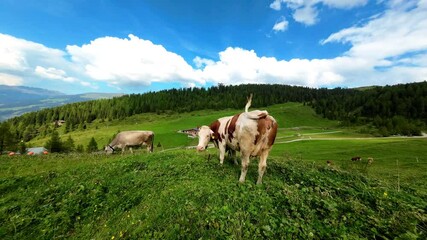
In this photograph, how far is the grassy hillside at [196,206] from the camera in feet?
20.4

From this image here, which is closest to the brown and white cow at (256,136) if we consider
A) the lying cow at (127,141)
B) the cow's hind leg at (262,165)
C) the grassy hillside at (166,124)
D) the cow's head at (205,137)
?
the cow's hind leg at (262,165)

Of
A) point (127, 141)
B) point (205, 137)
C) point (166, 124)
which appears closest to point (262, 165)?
point (205, 137)

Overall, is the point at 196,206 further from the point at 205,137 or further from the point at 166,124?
the point at 166,124

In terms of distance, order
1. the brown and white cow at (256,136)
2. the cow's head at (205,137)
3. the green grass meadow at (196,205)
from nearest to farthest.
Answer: the green grass meadow at (196,205) → the brown and white cow at (256,136) → the cow's head at (205,137)

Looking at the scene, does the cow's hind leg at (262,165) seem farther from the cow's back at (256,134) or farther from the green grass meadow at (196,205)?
the green grass meadow at (196,205)

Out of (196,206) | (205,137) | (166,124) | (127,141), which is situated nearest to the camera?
(196,206)

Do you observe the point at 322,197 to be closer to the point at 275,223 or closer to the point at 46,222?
the point at 275,223

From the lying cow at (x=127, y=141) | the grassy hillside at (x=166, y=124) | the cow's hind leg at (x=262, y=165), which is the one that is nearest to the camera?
the cow's hind leg at (x=262, y=165)

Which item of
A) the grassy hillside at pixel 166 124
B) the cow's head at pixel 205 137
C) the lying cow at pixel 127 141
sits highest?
the cow's head at pixel 205 137

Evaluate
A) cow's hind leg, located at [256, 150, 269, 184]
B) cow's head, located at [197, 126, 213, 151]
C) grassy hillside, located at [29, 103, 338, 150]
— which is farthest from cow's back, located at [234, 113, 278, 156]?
grassy hillside, located at [29, 103, 338, 150]

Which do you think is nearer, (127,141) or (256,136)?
(256,136)

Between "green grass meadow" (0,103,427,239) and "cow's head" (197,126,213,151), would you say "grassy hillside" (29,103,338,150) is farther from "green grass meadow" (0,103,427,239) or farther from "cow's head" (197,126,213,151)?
"green grass meadow" (0,103,427,239)

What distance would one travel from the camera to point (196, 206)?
748 centimetres

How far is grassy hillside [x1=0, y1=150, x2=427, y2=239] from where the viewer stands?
6.22 m
